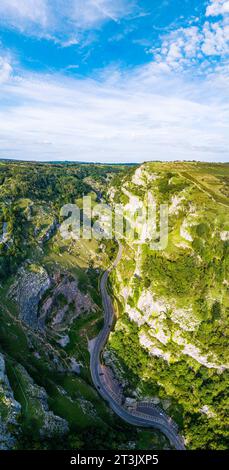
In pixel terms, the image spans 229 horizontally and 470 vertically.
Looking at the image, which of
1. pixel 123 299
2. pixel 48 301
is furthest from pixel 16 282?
pixel 123 299

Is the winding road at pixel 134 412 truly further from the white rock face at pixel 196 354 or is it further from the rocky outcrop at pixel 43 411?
the rocky outcrop at pixel 43 411

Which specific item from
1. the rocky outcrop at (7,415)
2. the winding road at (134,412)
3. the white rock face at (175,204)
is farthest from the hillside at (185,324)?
the rocky outcrop at (7,415)

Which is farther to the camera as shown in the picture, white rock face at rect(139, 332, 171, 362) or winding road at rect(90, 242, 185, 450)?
white rock face at rect(139, 332, 171, 362)

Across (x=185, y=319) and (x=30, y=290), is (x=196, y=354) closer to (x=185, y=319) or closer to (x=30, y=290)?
(x=185, y=319)

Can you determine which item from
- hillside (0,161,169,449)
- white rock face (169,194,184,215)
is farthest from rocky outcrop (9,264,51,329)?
white rock face (169,194,184,215)

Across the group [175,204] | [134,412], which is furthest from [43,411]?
[175,204]

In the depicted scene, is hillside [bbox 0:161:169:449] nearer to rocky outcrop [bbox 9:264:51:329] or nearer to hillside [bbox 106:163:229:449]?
rocky outcrop [bbox 9:264:51:329]
